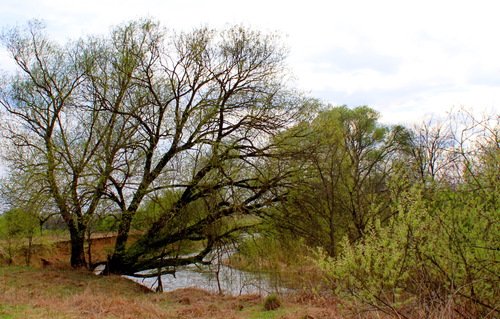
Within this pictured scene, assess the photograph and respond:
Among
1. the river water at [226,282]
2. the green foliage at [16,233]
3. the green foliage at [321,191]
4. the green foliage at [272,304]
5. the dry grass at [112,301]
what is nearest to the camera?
the dry grass at [112,301]

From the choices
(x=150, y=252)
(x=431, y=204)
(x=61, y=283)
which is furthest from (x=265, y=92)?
(x=431, y=204)

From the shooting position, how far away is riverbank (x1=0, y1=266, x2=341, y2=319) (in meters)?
9.56

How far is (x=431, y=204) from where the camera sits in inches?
239

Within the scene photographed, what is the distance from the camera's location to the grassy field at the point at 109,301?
9.59m

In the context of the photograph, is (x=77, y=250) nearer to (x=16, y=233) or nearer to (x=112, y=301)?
(x=16, y=233)

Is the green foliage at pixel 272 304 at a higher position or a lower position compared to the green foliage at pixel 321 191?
lower

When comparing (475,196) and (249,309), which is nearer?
(475,196)

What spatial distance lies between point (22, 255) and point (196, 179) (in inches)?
438

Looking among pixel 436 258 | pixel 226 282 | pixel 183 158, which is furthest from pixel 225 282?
pixel 436 258

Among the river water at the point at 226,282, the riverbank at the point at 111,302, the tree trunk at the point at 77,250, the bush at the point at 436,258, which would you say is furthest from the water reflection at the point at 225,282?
the bush at the point at 436,258

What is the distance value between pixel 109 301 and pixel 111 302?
0.12 meters

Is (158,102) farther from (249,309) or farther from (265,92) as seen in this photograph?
(249,309)

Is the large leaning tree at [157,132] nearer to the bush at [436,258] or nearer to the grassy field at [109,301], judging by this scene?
the grassy field at [109,301]

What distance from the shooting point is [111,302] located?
1068 centimetres
